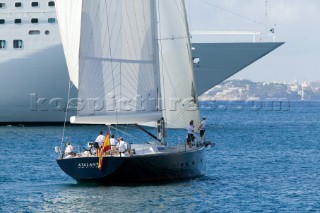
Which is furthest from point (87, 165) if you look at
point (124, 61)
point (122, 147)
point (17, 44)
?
point (17, 44)

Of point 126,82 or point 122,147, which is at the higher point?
point 126,82

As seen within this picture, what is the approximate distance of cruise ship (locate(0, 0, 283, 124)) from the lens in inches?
2985

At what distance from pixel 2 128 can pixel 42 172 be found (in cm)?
3312

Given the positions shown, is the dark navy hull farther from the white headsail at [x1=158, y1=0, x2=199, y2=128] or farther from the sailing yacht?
the white headsail at [x1=158, y1=0, x2=199, y2=128]

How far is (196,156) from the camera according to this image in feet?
129

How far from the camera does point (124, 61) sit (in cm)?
3844

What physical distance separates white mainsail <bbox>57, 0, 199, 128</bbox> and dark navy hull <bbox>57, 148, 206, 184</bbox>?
1.62 m

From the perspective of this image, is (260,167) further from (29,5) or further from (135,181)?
(29,5)

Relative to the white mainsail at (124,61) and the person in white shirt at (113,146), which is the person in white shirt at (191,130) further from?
the person in white shirt at (113,146)

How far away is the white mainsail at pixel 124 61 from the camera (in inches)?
1464

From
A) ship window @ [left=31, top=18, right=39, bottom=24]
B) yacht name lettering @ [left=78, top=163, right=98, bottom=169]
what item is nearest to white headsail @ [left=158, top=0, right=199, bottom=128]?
yacht name lettering @ [left=78, top=163, right=98, bottom=169]

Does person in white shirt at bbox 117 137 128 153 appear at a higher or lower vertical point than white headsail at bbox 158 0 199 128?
lower

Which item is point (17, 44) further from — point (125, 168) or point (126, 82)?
point (125, 168)

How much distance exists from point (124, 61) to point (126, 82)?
0.76m
